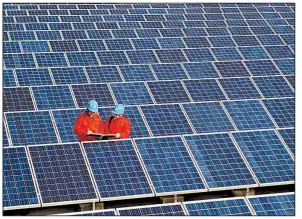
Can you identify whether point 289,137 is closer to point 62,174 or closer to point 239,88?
point 239,88

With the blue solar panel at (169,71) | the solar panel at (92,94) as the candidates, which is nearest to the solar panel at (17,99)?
the solar panel at (92,94)

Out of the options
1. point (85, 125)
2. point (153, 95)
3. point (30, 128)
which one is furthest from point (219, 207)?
point (153, 95)

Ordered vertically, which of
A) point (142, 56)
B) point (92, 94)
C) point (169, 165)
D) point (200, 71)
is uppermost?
point (142, 56)

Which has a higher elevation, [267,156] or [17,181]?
[17,181]

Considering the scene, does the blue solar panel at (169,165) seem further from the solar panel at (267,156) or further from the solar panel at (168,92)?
the solar panel at (168,92)

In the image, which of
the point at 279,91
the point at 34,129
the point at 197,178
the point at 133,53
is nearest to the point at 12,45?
the point at 133,53

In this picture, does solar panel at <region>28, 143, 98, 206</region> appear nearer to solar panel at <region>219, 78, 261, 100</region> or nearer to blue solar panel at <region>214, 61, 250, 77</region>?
solar panel at <region>219, 78, 261, 100</region>
